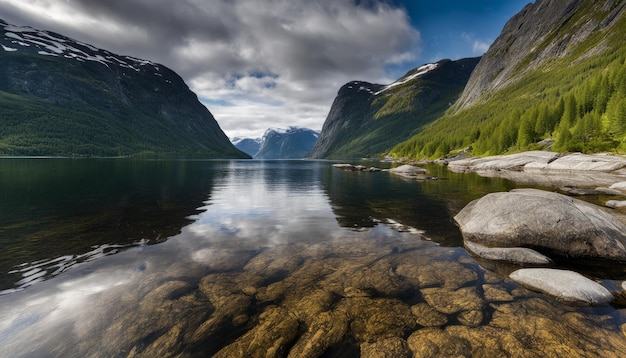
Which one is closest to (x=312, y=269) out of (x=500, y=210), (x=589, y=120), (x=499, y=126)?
(x=500, y=210)

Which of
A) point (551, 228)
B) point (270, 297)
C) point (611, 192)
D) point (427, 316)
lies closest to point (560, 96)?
point (611, 192)

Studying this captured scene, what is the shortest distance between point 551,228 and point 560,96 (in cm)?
12082

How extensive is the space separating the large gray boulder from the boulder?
3.43 m

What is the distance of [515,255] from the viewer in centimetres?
1271

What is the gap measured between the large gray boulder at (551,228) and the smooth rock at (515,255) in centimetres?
85

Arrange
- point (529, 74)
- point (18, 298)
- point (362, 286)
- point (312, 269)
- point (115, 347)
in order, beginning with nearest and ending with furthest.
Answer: point (115, 347), point (18, 298), point (362, 286), point (312, 269), point (529, 74)

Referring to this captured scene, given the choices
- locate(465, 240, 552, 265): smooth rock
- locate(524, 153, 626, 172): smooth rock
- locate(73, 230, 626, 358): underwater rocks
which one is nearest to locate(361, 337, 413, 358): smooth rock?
locate(73, 230, 626, 358): underwater rocks

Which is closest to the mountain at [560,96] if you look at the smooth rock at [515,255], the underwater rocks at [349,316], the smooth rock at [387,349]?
the smooth rock at [515,255]

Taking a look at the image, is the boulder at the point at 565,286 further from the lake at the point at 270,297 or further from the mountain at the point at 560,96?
the mountain at the point at 560,96

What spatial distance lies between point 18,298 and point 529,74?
21814 cm

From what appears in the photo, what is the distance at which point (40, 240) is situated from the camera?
15.1 m

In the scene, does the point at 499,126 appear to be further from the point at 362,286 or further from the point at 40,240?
the point at 40,240

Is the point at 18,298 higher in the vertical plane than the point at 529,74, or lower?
lower

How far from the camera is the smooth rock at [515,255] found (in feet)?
41.0
